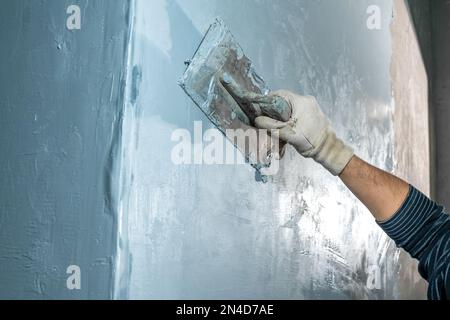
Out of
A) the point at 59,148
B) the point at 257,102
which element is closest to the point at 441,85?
the point at 257,102

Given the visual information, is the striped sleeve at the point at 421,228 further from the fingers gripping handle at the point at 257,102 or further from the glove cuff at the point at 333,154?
the fingers gripping handle at the point at 257,102

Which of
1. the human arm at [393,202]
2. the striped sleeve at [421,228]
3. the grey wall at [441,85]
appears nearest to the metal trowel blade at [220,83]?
the human arm at [393,202]

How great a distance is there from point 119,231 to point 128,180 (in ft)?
0.28

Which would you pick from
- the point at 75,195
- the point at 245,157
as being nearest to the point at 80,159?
the point at 75,195

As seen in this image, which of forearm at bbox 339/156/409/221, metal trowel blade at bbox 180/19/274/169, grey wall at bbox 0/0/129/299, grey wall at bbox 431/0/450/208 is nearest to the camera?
grey wall at bbox 0/0/129/299

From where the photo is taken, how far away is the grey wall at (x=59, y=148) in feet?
2.64

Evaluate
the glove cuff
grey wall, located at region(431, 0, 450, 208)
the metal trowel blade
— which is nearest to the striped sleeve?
the glove cuff

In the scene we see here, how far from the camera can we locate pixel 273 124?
1.03 meters

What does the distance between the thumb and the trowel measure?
0.04 ft

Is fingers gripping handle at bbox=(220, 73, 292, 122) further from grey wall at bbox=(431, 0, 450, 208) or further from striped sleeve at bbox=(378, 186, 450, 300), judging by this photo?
grey wall at bbox=(431, 0, 450, 208)

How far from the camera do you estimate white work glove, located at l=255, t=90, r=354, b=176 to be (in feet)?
3.44

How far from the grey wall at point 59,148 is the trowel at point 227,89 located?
0.17m

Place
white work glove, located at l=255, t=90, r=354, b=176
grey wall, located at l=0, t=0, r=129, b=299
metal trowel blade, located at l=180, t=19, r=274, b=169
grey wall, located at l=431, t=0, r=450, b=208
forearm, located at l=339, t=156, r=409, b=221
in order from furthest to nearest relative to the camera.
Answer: grey wall, located at l=431, t=0, r=450, b=208 < forearm, located at l=339, t=156, r=409, b=221 < white work glove, located at l=255, t=90, r=354, b=176 < metal trowel blade, located at l=180, t=19, r=274, b=169 < grey wall, located at l=0, t=0, r=129, b=299
